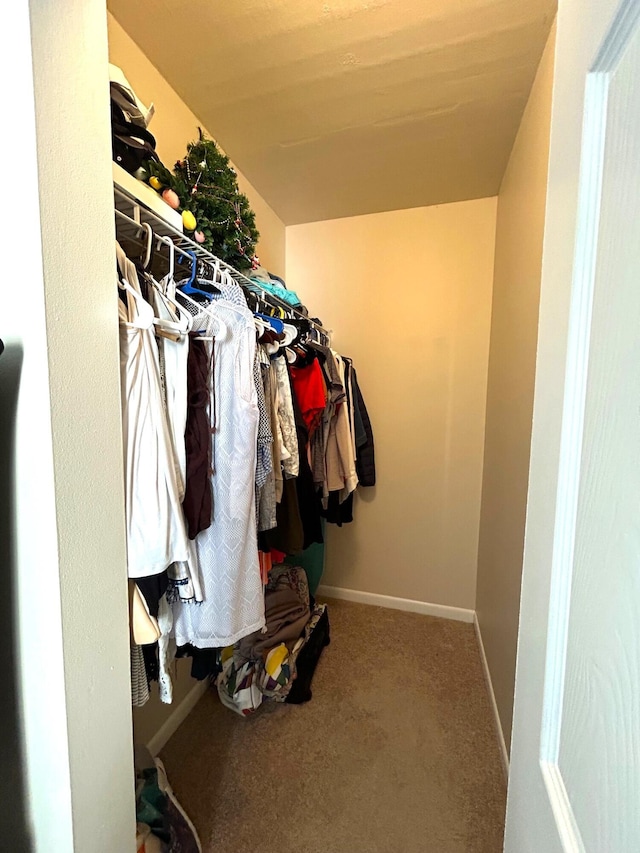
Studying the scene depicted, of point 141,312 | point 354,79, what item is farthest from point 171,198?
point 354,79

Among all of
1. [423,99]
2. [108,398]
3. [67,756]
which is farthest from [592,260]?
[423,99]

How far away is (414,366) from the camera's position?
2.36 metres

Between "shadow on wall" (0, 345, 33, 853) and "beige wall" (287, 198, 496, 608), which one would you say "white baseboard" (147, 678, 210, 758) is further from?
"beige wall" (287, 198, 496, 608)

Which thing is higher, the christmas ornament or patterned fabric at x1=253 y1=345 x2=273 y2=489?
the christmas ornament

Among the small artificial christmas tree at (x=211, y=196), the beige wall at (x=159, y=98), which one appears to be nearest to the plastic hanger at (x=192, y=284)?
the small artificial christmas tree at (x=211, y=196)

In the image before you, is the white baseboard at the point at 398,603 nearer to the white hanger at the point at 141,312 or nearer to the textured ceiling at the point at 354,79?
the white hanger at the point at 141,312

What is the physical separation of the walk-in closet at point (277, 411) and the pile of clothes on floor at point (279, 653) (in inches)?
0.7

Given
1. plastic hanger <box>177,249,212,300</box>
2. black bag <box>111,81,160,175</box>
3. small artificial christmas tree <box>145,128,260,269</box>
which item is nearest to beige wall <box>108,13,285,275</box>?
small artificial christmas tree <box>145,128,260,269</box>

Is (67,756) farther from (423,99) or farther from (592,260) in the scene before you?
(423,99)

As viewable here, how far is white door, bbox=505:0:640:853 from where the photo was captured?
31cm

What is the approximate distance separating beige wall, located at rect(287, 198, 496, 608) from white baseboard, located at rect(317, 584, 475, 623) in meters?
0.04

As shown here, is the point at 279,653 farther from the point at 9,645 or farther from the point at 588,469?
the point at 588,469

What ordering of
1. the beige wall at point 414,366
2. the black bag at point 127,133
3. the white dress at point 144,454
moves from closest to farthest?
1. the white dress at point 144,454
2. the black bag at point 127,133
3. the beige wall at point 414,366

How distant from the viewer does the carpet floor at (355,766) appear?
120 centimetres
